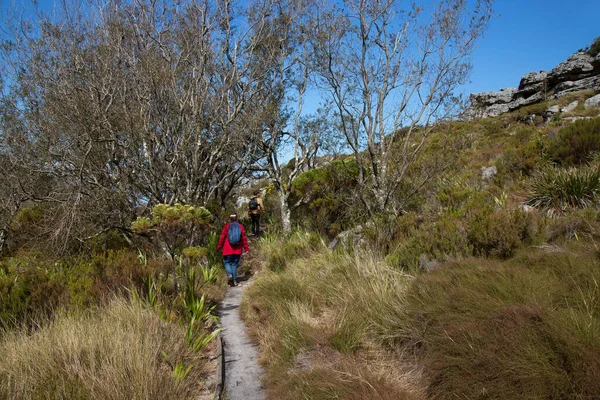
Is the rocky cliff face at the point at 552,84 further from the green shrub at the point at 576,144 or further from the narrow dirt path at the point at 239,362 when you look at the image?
the narrow dirt path at the point at 239,362

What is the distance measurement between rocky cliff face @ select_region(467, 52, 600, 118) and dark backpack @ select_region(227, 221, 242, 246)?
20038 mm

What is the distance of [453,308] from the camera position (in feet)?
12.0

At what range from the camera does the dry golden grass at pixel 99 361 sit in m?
3.21

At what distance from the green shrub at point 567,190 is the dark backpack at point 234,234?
6.36m

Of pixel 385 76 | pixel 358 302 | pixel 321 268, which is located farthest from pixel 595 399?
pixel 385 76

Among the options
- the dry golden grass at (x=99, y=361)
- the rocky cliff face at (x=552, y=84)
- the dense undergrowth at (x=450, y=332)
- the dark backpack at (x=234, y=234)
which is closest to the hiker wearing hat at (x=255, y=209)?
the dark backpack at (x=234, y=234)

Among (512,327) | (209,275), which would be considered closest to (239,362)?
(512,327)

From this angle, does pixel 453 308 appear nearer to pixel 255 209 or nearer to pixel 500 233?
pixel 500 233

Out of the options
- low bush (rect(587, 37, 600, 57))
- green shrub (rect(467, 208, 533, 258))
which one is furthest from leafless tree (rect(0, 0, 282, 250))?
low bush (rect(587, 37, 600, 57))

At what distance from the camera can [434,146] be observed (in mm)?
15852

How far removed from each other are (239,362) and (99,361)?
186 centimetres

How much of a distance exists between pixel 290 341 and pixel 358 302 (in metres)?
1.05

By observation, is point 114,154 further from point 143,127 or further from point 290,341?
point 290,341

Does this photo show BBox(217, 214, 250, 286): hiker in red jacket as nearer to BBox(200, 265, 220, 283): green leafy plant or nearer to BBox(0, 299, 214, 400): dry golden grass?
BBox(200, 265, 220, 283): green leafy plant
